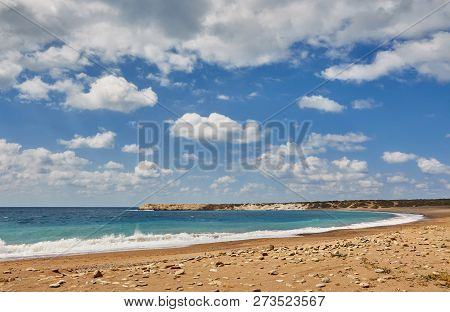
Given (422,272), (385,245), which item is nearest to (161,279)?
(422,272)

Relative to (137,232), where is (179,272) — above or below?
above

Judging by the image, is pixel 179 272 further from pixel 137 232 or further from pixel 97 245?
pixel 137 232

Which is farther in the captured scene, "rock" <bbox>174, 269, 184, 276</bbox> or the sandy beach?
"rock" <bbox>174, 269, 184, 276</bbox>

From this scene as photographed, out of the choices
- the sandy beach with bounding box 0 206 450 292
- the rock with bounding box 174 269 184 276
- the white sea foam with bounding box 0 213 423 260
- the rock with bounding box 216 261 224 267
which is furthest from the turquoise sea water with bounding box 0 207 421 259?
the rock with bounding box 174 269 184 276

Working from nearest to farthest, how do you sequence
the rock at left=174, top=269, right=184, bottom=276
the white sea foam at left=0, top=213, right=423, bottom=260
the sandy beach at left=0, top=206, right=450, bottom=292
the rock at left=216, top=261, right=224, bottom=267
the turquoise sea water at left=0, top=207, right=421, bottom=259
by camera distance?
the sandy beach at left=0, top=206, right=450, bottom=292
the rock at left=174, top=269, right=184, bottom=276
the rock at left=216, top=261, right=224, bottom=267
the white sea foam at left=0, top=213, right=423, bottom=260
the turquoise sea water at left=0, top=207, right=421, bottom=259

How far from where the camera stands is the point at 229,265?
10898mm

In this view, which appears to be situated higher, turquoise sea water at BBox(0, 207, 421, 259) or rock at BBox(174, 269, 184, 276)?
rock at BBox(174, 269, 184, 276)

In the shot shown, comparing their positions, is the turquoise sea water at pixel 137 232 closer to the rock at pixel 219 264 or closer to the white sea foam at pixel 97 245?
the white sea foam at pixel 97 245

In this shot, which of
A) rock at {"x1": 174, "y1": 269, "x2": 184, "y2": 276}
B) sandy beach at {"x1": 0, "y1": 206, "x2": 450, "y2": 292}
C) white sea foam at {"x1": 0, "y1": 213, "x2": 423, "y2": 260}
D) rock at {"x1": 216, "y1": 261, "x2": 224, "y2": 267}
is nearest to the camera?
sandy beach at {"x1": 0, "y1": 206, "x2": 450, "y2": 292}

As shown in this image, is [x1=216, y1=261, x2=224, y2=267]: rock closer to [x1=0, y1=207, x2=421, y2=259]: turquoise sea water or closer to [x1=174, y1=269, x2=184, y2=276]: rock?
[x1=174, y1=269, x2=184, y2=276]: rock

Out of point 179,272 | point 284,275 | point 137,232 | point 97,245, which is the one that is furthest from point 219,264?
point 137,232
